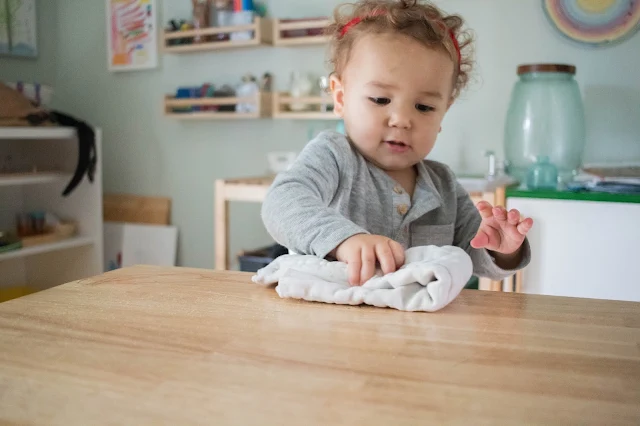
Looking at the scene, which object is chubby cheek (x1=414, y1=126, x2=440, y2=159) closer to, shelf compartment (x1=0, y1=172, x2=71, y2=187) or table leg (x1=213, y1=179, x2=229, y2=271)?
table leg (x1=213, y1=179, x2=229, y2=271)

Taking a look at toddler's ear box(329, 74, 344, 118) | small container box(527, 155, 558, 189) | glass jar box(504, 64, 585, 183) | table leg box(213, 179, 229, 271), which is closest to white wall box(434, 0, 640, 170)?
glass jar box(504, 64, 585, 183)

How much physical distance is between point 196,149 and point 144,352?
2.59 meters

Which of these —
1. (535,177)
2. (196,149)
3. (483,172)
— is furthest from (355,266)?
(196,149)

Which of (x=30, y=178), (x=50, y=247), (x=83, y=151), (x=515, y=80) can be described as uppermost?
(x=515, y=80)

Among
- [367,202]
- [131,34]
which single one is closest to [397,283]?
[367,202]

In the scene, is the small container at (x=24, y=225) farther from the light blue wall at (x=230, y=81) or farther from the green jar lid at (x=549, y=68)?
the green jar lid at (x=549, y=68)

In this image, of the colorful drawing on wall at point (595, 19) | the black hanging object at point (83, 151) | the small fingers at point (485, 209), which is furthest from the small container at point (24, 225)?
the small fingers at point (485, 209)

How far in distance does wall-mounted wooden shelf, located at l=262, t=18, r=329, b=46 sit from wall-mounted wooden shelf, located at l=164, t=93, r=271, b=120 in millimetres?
247

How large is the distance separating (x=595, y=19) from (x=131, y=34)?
209cm

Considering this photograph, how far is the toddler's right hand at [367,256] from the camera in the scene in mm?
586

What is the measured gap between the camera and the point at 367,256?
1.97 feet

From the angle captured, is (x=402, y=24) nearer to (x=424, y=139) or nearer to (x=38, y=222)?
(x=424, y=139)

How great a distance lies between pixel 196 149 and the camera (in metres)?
2.92

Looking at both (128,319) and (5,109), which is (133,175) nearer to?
(5,109)
